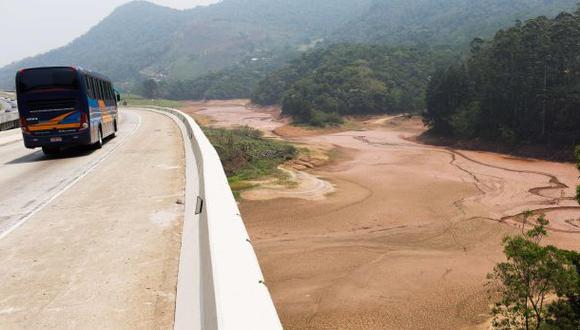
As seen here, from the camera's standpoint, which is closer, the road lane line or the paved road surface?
the paved road surface

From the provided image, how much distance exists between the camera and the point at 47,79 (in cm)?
1700

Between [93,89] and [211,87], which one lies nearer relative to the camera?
[93,89]

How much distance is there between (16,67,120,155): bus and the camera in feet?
55.4

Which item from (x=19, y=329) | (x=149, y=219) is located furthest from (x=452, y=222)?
(x=19, y=329)

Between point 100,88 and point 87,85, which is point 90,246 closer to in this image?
point 87,85

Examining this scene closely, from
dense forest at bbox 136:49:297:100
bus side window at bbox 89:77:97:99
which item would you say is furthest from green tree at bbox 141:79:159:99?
bus side window at bbox 89:77:97:99

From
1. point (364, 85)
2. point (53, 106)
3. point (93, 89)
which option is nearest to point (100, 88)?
point (93, 89)

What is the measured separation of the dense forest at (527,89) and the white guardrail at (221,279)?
40890 millimetres

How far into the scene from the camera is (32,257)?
6.83m

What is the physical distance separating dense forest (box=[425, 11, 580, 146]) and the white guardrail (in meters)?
40.9

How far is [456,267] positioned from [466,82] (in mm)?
42454

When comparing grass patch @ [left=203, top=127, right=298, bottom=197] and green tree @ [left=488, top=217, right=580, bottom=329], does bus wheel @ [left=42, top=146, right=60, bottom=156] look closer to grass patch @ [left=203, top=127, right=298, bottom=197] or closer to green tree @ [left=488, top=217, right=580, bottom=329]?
grass patch @ [left=203, top=127, right=298, bottom=197]

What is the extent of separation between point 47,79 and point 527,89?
41.3 meters

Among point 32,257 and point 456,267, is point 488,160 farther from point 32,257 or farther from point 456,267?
point 32,257
